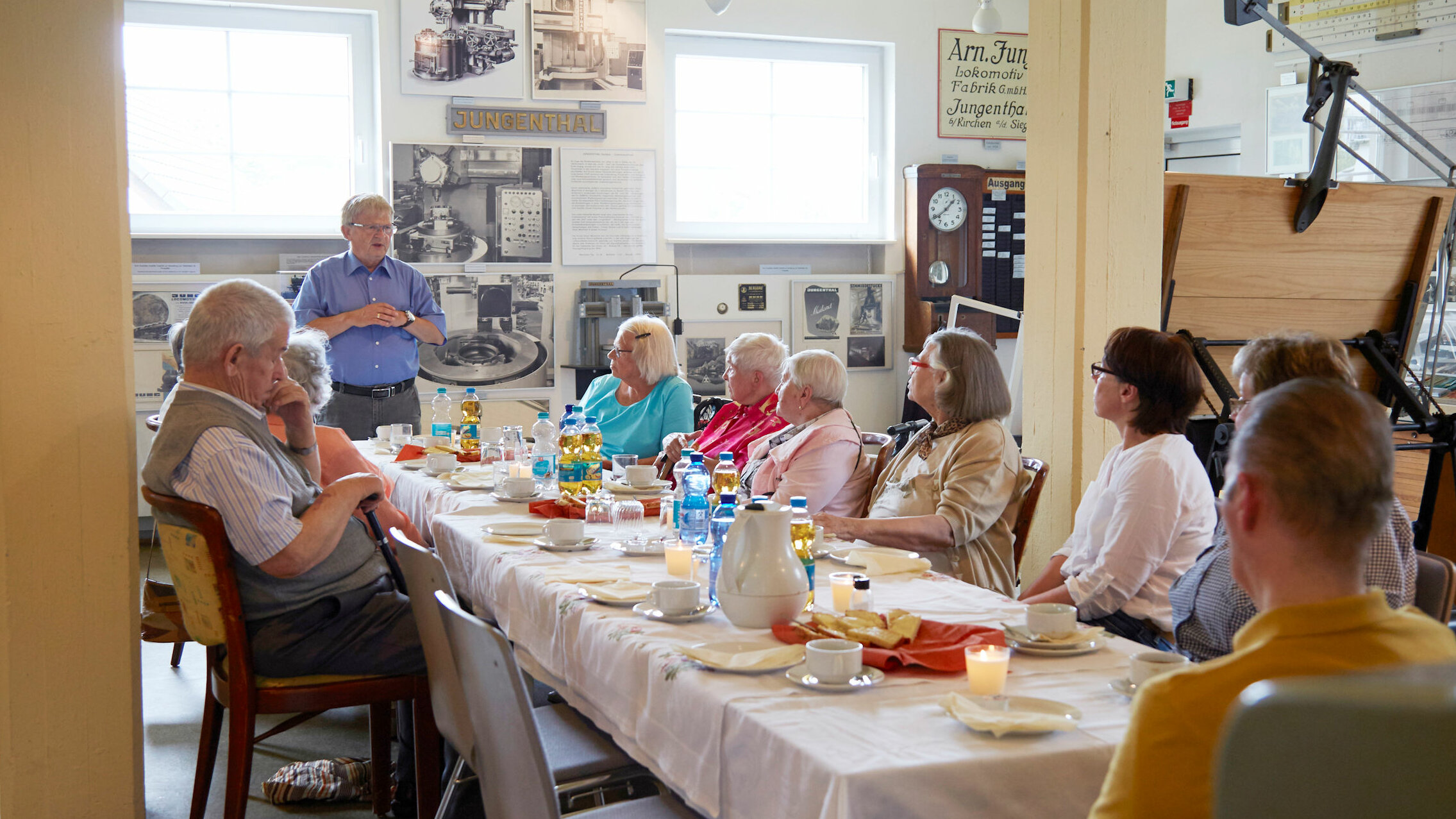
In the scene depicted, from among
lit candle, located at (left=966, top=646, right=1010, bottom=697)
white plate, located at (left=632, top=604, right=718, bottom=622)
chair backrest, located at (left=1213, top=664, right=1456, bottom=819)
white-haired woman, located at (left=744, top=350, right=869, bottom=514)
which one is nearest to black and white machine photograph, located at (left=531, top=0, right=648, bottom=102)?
white-haired woman, located at (left=744, top=350, right=869, bottom=514)

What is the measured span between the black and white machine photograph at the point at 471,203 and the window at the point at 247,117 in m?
0.27

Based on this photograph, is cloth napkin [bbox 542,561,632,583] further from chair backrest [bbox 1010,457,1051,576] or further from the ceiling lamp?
the ceiling lamp

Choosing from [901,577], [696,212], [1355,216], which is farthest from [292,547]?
[696,212]

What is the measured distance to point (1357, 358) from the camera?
15.4 feet

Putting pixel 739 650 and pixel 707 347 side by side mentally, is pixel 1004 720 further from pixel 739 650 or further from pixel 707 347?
pixel 707 347

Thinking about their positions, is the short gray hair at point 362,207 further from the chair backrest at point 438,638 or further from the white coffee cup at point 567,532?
the chair backrest at point 438,638

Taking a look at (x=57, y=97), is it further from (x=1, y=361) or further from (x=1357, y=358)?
(x=1357, y=358)

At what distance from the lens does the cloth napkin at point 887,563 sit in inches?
90.3

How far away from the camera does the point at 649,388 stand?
454cm

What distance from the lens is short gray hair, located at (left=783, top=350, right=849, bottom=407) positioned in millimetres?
3404

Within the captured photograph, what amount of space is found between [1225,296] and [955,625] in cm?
292

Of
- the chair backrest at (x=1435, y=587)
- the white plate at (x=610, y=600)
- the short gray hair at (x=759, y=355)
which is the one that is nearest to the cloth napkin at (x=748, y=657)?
the white plate at (x=610, y=600)

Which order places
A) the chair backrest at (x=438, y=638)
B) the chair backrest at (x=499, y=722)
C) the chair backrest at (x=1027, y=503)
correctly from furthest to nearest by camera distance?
the chair backrest at (x=1027, y=503), the chair backrest at (x=438, y=638), the chair backrest at (x=499, y=722)

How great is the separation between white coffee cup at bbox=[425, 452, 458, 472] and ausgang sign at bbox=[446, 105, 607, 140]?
3.16 metres
